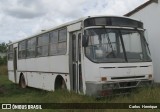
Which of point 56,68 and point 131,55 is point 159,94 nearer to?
point 131,55

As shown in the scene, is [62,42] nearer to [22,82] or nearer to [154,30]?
[154,30]

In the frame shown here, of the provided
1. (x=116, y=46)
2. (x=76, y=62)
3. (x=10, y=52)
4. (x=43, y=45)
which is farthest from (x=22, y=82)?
(x=116, y=46)

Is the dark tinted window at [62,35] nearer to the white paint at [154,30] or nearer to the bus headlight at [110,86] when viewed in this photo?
the bus headlight at [110,86]

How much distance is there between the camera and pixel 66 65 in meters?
14.5

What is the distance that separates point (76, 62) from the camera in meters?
13.8

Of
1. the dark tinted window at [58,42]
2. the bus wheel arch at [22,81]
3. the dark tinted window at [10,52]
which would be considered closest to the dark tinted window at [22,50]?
the bus wheel arch at [22,81]

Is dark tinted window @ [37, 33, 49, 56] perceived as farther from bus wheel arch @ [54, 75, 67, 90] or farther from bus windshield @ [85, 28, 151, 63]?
bus windshield @ [85, 28, 151, 63]

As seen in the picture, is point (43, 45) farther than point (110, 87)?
Yes

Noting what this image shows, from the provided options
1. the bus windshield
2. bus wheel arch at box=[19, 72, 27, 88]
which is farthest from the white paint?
bus wheel arch at box=[19, 72, 27, 88]

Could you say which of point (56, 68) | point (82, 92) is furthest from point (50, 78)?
point (82, 92)

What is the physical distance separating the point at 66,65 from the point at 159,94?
414cm

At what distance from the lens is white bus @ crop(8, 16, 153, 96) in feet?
41.1

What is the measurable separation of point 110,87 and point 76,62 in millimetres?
1860

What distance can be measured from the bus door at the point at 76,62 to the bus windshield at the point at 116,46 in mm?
792
